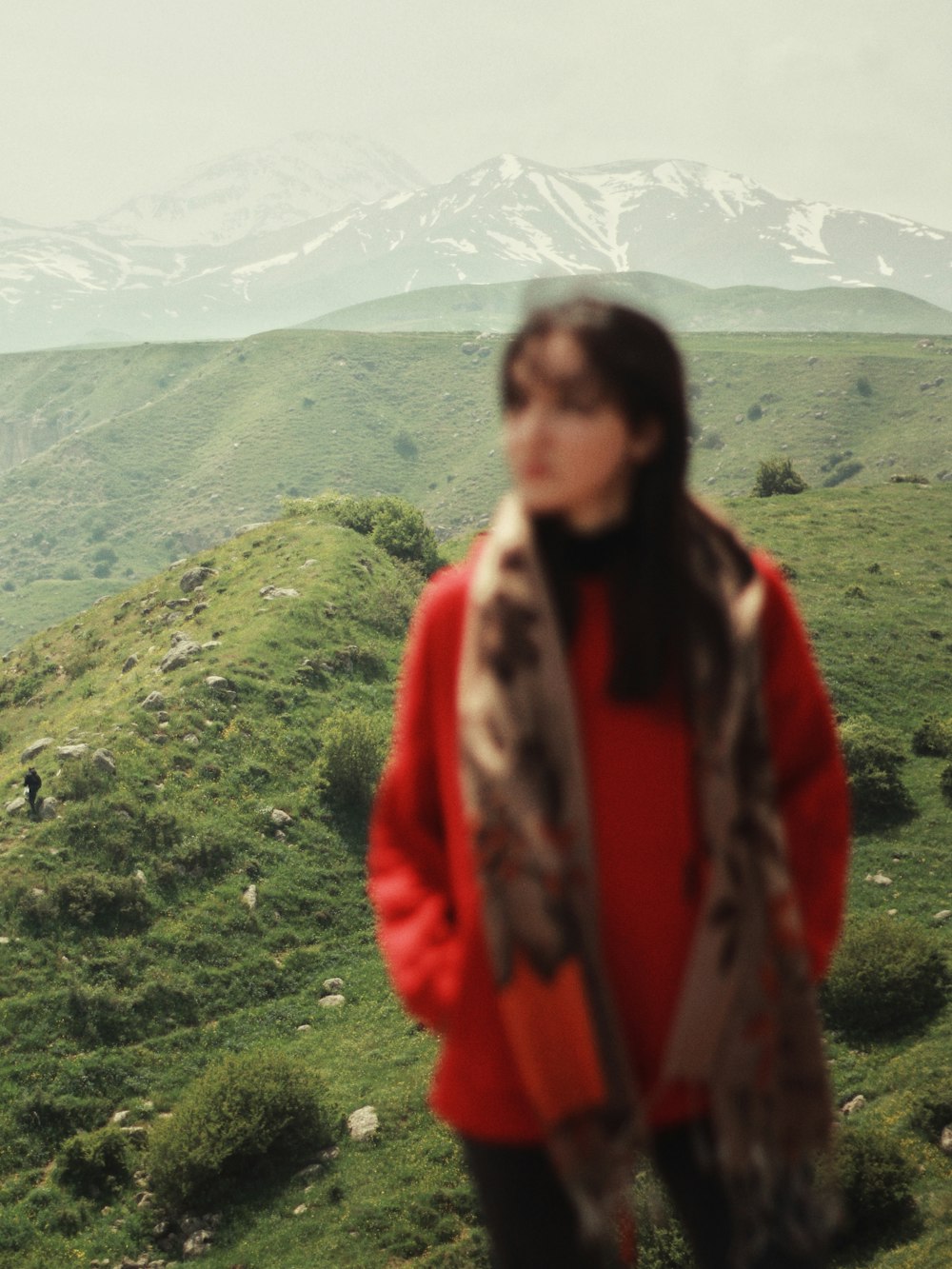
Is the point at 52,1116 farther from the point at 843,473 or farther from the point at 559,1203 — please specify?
the point at 843,473

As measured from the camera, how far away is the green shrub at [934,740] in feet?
104

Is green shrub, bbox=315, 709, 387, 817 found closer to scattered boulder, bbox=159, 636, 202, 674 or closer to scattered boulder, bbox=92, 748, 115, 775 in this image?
scattered boulder, bbox=92, 748, 115, 775

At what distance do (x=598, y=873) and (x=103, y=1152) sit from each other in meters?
19.0

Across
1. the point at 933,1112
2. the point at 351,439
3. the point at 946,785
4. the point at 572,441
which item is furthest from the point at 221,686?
the point at 351,439

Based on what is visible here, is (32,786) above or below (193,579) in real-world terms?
below

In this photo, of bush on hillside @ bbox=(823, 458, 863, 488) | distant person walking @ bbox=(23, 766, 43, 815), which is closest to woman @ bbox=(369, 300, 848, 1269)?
distant person walking @ bbox=(23, 766, 43, 815)

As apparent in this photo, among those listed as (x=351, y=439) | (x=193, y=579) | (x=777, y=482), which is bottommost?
(x=193, y=579)

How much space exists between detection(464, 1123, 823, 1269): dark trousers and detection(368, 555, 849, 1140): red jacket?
96 mm

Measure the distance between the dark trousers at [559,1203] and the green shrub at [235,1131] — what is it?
16.9 m

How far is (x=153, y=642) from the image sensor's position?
4238 centimetres

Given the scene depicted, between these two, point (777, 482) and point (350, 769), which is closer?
point (350, 769)

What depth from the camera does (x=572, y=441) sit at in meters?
2.83

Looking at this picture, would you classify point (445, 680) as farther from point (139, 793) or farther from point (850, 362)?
point (850, 362)

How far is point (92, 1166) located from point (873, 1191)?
13.0m
